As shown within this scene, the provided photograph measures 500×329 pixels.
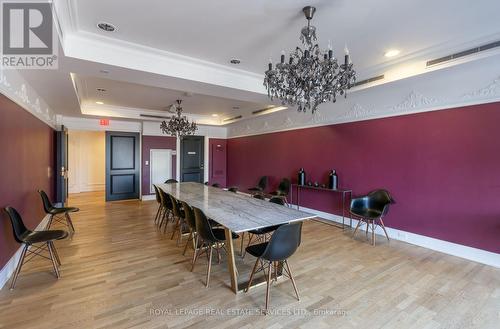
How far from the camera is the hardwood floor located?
6.82 ft

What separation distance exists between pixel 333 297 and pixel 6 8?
12.8ft

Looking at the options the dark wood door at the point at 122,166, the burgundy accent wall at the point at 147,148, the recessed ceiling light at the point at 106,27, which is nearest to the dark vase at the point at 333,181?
the recessed ceiling light at the point at 106,27

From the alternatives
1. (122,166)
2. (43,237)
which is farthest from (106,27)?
(122,166)

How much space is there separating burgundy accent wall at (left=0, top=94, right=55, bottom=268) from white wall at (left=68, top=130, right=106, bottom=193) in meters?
4.57

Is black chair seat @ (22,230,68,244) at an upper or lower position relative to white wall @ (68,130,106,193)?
lower

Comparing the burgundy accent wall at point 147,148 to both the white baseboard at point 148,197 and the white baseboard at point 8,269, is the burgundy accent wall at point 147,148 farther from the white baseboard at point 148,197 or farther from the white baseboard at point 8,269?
the white baseboard at point 8,269

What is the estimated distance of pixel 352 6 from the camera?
2258mm

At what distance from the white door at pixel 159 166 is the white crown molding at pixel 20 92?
355 centimetres

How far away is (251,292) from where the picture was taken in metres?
2.52

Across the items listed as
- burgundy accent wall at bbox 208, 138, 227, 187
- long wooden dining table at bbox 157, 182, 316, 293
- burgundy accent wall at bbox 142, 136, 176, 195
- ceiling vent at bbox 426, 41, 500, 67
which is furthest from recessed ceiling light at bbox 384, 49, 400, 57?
burgundy accent wall at bbox 142, 136, 176, 195

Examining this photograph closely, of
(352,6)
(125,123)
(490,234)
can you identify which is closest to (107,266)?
(352,6)

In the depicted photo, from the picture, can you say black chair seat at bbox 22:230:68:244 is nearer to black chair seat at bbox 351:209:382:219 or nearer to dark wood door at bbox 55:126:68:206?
dark wood door at bbox 55:126:68:206

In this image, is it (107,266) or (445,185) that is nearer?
(107,266)

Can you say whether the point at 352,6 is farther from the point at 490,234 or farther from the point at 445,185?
the point at 490,234
